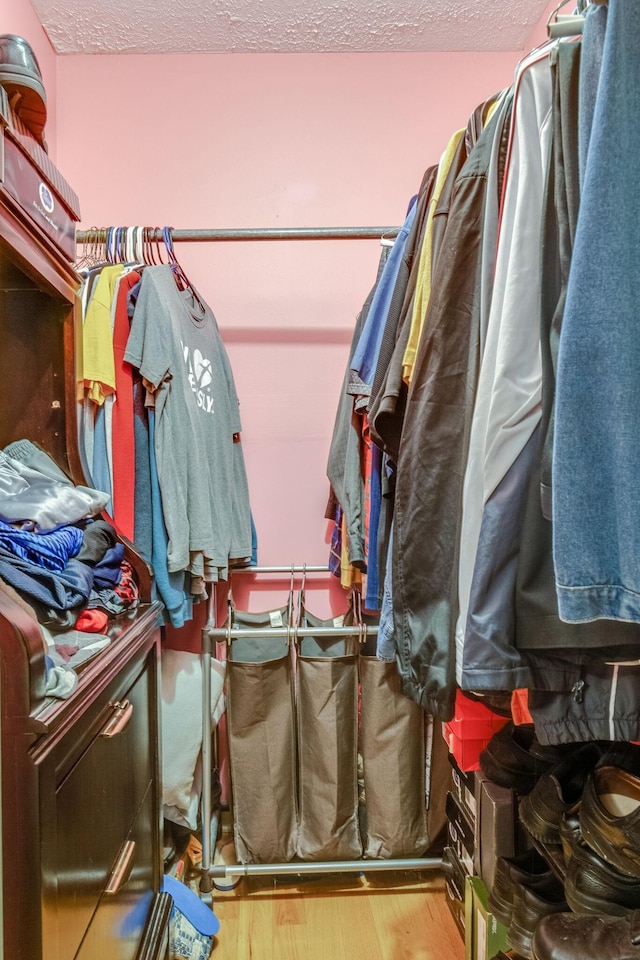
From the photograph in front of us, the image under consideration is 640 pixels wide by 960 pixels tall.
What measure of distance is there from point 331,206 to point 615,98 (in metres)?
1.40

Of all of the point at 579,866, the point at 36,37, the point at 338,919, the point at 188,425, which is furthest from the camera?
the point at 36,37

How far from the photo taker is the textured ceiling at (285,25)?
5.16 feet

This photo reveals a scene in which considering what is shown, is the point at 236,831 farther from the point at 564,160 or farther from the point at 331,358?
the point at 564,160

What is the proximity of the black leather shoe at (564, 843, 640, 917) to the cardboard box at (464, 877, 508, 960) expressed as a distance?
36 centimetres

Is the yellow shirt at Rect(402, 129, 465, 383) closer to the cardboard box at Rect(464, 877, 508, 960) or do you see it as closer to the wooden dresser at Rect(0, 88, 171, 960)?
the wooden dresser at Rect(0, 88, 171, 960)

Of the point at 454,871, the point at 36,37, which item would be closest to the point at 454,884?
the point at 454,871

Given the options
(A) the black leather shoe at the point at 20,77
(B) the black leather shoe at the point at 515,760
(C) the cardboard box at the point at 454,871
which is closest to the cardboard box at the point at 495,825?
(B) the black leather shoe at the point at 515,760

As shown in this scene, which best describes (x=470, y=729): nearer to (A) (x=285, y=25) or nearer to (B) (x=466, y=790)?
(B) (x=466, y=790)

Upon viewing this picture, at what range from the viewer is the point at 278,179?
5.76 ft

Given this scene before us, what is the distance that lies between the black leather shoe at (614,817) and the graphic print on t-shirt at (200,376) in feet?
3.74

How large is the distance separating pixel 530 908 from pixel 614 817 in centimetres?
32

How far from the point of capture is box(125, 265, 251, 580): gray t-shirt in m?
1.25

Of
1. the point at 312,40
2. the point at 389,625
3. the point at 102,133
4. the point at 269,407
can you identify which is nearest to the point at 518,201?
the point at 389,625

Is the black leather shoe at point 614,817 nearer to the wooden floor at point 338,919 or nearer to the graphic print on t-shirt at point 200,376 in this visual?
the wooden floor at point 338,919
